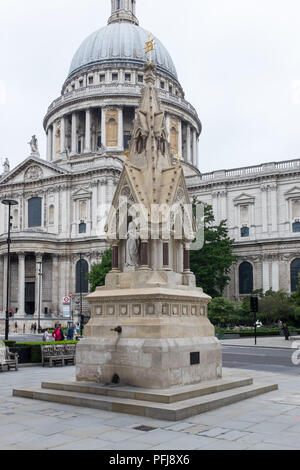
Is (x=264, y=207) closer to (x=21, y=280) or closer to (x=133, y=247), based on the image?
(x=21, y=280)

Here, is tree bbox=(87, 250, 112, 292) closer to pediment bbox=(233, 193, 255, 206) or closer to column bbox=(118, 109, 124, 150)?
pediment bbox=(233, 193, 255, 206)

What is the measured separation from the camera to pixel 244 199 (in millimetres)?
71625

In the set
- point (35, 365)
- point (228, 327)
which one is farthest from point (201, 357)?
point (228, 327)

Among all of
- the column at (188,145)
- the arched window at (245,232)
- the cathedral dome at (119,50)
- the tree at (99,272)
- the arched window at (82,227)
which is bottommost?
the tree at (99,272)

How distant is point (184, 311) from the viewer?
1383 cm

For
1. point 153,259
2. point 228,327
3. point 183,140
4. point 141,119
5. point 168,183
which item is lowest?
point 228,327

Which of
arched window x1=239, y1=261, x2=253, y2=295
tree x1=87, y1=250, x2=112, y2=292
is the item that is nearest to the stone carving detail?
tree x1=87, y1=250, x2=112, y2=292

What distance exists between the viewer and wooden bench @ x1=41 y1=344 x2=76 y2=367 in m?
22.6

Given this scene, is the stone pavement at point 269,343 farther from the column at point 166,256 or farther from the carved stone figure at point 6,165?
the carved stone figure at point 6,165

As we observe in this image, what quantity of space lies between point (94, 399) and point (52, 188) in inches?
2617

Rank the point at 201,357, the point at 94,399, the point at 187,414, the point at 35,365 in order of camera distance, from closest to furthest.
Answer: the point at 187,414 → the point at 94,399 → the point at 201,357 → the point at 35,365

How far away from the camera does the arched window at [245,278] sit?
70.4 meters

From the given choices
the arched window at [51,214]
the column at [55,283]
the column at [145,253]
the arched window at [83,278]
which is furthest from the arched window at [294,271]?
the column at [145,253]
